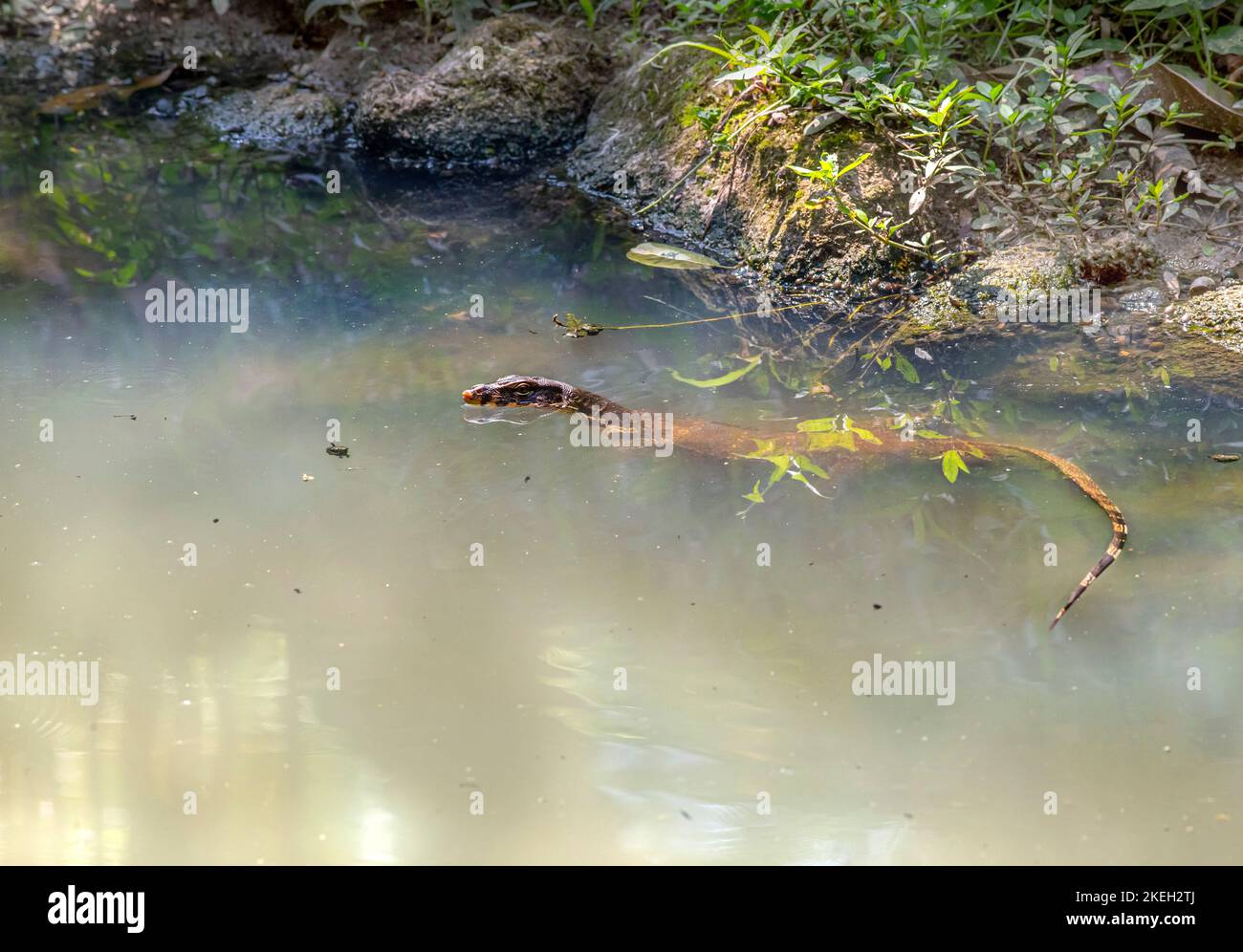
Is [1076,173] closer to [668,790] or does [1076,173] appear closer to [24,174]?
[668,790]

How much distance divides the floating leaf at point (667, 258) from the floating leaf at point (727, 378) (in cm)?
96

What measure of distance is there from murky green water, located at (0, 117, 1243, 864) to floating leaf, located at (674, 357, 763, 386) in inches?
1.9

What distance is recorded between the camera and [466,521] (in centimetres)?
293

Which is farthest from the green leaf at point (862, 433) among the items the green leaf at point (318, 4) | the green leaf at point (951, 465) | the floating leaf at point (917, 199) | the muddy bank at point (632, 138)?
the green leaf at point (318, 4)

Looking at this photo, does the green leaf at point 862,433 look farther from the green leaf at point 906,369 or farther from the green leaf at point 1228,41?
the green leaf at point 1228,41

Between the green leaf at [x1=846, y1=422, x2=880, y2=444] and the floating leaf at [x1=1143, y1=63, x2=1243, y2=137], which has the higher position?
the floating leaf at [x1=1143, y1=63, x2=1243, y2=137]

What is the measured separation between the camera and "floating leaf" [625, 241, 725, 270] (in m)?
4.75

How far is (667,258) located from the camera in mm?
4750

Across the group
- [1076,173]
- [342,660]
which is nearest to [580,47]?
[1076,173]

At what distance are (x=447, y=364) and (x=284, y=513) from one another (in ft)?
3.37

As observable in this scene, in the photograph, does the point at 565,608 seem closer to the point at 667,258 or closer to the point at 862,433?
the point at 862,433

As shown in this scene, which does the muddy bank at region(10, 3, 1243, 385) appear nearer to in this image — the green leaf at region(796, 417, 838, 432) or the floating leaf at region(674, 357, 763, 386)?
the floating leaf at region(674, 357, 763, 386)

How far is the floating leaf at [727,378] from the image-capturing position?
3787 millimetres

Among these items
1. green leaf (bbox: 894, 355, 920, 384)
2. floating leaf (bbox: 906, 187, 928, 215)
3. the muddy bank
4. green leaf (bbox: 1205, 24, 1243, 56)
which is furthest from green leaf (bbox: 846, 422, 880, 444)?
green leaf (bbox: 1205, 24, 1243, 56)
